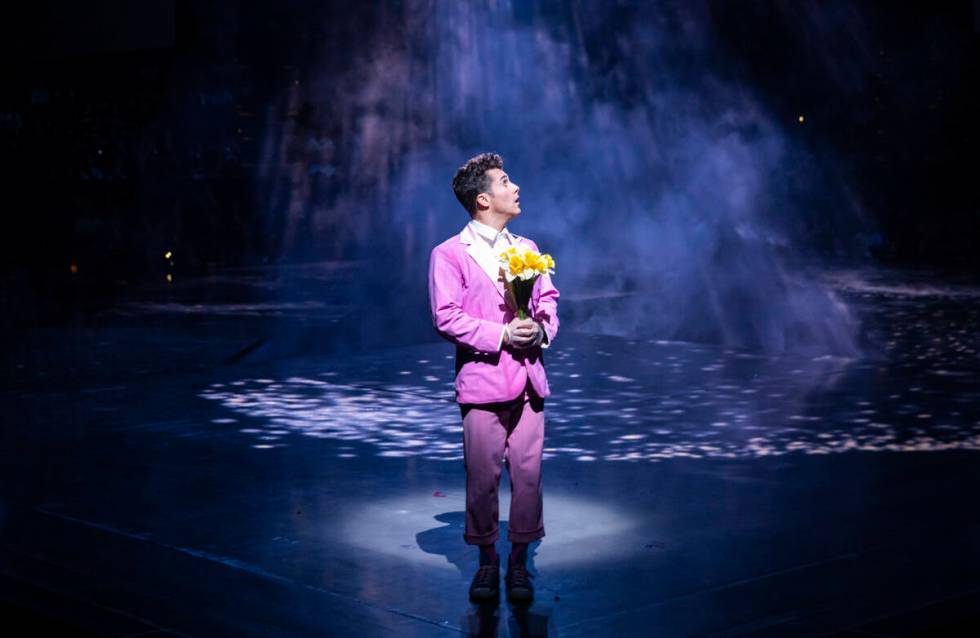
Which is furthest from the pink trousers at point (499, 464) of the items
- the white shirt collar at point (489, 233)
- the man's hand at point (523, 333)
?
the white shirt collar at point (489, 233)

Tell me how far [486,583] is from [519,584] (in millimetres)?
128

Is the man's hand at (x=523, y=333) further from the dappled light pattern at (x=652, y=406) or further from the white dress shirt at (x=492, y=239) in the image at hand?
the dappled light pattern at (x=652, y=406)

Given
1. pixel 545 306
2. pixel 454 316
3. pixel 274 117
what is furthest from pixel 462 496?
pixel 274 117

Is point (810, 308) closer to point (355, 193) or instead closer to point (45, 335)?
point (45, 335)

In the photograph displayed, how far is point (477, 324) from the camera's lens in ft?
16.9

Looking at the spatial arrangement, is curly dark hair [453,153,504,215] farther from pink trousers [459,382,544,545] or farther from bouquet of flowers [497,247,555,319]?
pink trousers [459,382,544,545]

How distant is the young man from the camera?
5184mm

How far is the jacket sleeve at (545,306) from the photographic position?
5.36 m

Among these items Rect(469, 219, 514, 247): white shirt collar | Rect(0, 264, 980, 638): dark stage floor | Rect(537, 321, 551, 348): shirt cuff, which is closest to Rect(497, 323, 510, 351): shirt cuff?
Rect(537, 321, 551, 348): shirt cuff

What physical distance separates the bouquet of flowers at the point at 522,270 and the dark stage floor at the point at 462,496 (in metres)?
1.17

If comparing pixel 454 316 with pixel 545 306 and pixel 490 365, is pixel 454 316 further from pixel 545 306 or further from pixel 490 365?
pixel 545 306

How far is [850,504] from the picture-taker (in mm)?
6566

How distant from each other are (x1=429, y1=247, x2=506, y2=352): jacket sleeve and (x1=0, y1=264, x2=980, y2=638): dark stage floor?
3.29ft

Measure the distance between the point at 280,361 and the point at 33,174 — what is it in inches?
368
